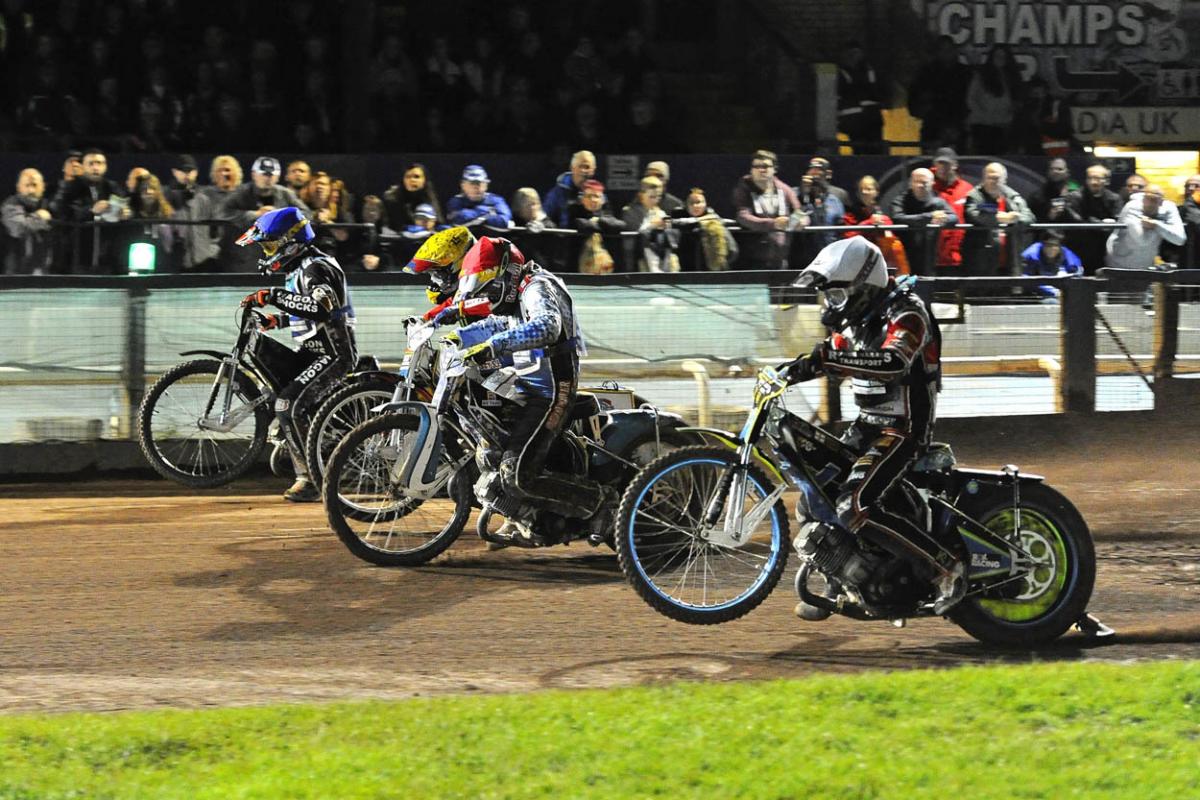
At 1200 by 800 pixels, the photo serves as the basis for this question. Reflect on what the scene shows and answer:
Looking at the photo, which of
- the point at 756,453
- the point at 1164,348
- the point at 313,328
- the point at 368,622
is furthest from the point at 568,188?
the point at 756,453

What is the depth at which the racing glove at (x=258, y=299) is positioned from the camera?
10797mm

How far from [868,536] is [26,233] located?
29.1ft

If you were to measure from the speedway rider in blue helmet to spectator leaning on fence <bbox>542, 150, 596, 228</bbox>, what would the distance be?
14.2 feet

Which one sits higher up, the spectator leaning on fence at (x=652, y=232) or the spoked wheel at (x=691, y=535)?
the spectator leaning on fence at (x=652, y=232)

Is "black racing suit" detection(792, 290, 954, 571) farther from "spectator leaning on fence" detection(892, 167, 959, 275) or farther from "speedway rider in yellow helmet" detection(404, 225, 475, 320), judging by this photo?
"spectator leaning on fence" detection(892, 167, 959, 275)

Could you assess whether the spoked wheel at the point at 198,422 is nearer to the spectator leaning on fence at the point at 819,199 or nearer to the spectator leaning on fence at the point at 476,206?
the spectator leaning on fence at the point at 476,206

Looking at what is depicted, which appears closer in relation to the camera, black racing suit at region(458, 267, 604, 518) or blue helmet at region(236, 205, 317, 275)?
black racing suit at region(458, 267, 604, 518)

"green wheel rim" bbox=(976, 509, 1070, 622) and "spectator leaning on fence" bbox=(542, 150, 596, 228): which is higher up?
"spectator leaning on fence" bbox=(542, 150, 596, 228)

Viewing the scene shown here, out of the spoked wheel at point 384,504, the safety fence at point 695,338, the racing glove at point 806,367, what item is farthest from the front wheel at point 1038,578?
the safety fence at point 695,338

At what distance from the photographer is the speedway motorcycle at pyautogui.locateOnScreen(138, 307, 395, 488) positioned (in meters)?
11.0

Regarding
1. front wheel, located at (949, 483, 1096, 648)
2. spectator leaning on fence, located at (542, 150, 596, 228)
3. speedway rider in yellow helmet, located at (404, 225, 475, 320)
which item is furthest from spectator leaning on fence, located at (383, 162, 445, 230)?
front wheel, located at (949, 483, 1096, 648)

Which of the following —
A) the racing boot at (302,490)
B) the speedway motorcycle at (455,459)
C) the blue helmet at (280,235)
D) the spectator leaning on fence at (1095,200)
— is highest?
the spectator leaning on fence at (1095,200)

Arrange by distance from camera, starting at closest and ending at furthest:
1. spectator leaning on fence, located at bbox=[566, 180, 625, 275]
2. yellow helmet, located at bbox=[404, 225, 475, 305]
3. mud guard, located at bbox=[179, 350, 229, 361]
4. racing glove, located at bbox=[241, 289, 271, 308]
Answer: yellow helmet, located at bbox=[404, 225, 475, 305], racing glove, located at bbox=[241, 289, 271, 308], mud guard, located at bbox=[179, 350, 229, 361], spectator leaning on fence, located at bbox=[566, 180, 625, 275]

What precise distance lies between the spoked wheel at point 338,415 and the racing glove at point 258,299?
33.3 inches
